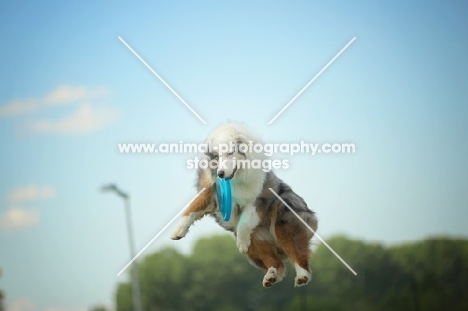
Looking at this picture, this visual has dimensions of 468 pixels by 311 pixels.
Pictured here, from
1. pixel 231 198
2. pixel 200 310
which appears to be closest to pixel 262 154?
pixel 231 198

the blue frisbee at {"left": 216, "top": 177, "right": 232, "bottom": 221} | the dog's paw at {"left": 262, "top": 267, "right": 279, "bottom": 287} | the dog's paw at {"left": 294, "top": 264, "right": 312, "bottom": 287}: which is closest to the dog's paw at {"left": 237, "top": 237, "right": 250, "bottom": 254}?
the blue frisbee at {"left": 216, "top": 177, "right": 232, "bottom": 221}

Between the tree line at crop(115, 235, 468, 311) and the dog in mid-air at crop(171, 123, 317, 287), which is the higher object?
the tree line at crop(115, 235, 468, 311)

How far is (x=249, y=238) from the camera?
669 centimetres

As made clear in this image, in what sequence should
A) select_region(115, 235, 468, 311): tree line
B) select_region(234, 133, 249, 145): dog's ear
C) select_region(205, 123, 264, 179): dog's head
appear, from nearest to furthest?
select_region(205, 123, 264, 179): dog's head < select_region(234, 133, 249, 145): dog's ear < select_region(115, 235, 468, 311): tree line

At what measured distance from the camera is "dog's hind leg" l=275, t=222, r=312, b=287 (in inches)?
272

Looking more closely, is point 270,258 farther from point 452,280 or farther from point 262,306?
point 452,280

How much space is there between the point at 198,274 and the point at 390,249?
6.03m

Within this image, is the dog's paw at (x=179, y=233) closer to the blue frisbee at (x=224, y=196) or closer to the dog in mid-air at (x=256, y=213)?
the dog in mid-air at (x=256, y=213)

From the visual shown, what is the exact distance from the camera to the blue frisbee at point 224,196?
648 cm

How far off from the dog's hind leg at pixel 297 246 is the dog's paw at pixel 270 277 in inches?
6.2

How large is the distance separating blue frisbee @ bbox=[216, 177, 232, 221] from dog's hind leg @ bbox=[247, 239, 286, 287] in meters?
0.44

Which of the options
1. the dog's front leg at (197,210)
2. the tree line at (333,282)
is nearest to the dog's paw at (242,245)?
the dog's front leg at (197,210)

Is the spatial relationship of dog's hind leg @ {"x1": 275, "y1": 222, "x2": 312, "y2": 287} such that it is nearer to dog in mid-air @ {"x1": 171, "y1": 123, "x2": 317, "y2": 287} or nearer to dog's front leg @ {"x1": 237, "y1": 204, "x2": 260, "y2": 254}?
dog in mid-air @ {"x1": 171, "y1": 123, "x2": 317, "y2": 287}

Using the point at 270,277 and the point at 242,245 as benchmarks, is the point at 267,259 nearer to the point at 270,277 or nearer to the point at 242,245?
the point at 270,277
